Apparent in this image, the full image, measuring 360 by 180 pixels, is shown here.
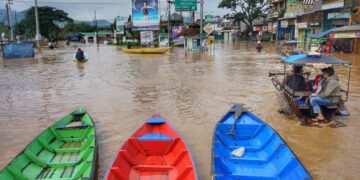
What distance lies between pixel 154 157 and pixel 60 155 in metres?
1.84

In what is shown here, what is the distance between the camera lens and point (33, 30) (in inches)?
3049

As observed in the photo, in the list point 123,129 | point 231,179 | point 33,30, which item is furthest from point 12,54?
point 33,30

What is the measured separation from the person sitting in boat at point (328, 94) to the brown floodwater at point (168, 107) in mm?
570

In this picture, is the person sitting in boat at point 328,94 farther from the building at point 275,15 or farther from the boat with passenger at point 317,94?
the building at point 275,15

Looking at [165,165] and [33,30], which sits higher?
[33,30]

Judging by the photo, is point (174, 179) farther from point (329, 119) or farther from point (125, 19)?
point (125, 19)

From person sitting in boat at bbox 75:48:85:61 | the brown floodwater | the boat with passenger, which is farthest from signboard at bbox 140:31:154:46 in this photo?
the boat with passenger

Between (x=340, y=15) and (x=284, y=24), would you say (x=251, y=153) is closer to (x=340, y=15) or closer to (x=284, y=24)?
(x=340, y=15)

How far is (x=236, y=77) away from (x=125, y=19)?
43.6m

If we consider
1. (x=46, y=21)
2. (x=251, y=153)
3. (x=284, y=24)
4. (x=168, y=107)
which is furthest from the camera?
(x=46, y=21)

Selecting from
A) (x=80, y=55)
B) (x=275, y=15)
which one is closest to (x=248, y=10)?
(x=275, y=15)

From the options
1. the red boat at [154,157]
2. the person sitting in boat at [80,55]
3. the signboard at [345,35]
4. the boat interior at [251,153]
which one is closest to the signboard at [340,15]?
the signboard at [345,35]

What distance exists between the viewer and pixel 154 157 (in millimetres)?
6105

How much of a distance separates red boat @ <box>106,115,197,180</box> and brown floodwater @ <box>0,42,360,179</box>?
697 millimetres
